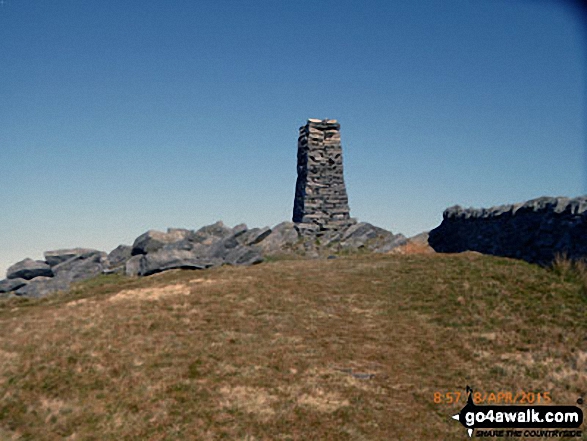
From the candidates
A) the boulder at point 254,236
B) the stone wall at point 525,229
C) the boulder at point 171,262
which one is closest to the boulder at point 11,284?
the boulder at point 171,262

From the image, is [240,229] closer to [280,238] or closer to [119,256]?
[280,238]

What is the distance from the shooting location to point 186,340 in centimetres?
1310

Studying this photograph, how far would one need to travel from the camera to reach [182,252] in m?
27.4

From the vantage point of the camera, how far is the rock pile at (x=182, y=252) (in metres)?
26.5

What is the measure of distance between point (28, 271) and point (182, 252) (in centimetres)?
1246

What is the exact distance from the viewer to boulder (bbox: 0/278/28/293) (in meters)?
28.9

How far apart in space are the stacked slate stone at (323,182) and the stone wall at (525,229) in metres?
8.76

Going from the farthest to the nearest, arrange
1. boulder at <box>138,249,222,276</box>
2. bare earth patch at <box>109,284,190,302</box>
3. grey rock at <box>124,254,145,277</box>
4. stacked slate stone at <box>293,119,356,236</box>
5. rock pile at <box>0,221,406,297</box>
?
stacked slate stone at <box>293,119,356,236</box> < grey rock at <box>124,254,145,277</box> < rock pile at <box>0,221,406,297</box> < boulder at <box>138,249,222,276</box> < bare earth patch at <box>109,284,190,302</box>

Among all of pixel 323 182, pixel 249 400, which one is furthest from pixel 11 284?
pixel 249 400

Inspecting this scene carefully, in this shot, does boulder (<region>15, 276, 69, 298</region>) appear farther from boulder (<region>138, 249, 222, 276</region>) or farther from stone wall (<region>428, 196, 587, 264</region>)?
stone wall (<region>428, 196, 587, 264</region>)

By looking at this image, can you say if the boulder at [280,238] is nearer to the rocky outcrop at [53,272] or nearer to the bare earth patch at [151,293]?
the rocky outcrop at [53,272]

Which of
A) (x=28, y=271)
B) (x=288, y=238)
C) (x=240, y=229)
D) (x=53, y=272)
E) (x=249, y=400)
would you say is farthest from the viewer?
(x=240, y=229)

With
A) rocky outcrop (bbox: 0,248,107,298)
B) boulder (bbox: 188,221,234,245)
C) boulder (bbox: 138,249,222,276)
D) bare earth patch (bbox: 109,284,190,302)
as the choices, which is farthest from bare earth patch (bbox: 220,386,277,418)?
boulder (bbox: 188,221,234,245)

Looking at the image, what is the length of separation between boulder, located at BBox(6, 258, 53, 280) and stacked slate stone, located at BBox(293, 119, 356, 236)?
58.8ft
